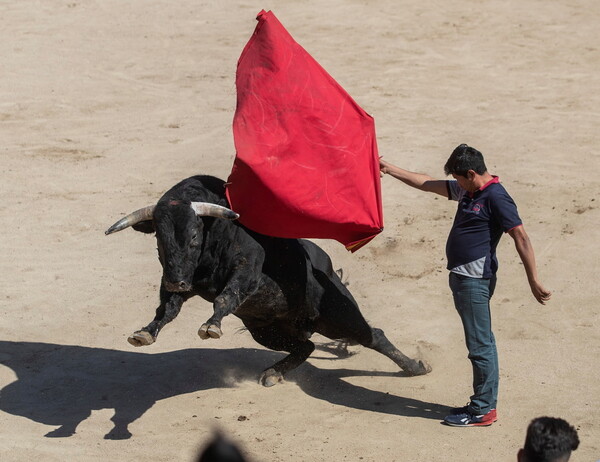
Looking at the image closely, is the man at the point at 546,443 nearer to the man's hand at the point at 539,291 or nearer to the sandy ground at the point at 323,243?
the man's hand at the point at 539,291

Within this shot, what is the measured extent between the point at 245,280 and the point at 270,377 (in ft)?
3.84

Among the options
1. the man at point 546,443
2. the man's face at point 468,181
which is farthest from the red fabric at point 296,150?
the man at point 546,443

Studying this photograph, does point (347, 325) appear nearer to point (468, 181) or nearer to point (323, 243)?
point (468, 181)

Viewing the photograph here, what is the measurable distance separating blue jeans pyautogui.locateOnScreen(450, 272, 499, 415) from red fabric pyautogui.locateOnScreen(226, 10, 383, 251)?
0.82 meters

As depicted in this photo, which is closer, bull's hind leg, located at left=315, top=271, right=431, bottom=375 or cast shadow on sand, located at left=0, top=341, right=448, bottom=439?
cast shadow on sand, located at left=0, top=341, right=448, bottom=439

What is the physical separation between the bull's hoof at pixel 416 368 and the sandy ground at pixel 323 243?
0.12 metres

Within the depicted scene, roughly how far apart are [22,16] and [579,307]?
10697mm

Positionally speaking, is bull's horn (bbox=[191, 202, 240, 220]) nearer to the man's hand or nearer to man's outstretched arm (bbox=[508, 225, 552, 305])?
man's outstretched arm (bbox=[508, 225, 552, 305])

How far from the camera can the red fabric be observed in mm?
6945

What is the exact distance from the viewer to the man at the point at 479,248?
6602 millimetres

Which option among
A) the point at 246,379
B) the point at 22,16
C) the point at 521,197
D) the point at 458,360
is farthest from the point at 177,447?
the point at 22,16

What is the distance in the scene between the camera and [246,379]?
8156 millimetres

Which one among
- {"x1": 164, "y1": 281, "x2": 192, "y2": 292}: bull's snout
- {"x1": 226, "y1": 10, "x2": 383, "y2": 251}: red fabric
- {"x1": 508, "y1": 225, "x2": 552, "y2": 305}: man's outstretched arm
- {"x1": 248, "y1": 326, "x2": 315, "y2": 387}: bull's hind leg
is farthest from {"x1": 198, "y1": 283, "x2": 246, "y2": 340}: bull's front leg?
{"x1": 508, "y1": 225, "x2": 552, "y2": 305}: man's outstretched arm

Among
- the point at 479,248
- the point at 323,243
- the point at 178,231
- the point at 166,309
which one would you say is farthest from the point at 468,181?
the point at 323,243
